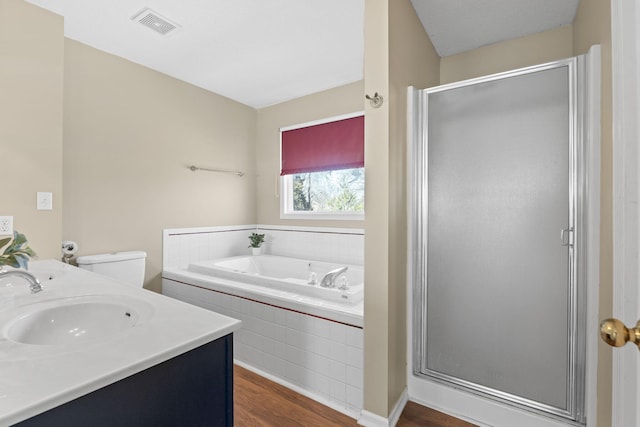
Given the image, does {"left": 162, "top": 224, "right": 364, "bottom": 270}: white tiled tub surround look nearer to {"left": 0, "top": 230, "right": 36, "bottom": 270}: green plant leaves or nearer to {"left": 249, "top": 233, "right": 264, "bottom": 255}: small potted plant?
{"left": 249, "top": 233, "right": 264, "bottom": 255}: small potted plant

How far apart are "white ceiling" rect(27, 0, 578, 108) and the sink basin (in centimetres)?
178

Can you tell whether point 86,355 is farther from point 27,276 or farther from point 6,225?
point 6,225

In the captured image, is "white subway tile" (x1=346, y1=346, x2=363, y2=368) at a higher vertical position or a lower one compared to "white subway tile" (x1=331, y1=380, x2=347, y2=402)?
higher

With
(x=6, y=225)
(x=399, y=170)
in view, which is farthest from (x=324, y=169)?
(x=6, y=225)

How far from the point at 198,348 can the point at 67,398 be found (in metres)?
0.29

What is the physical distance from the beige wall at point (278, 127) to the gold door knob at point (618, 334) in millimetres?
2481

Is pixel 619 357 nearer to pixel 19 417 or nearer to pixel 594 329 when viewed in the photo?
pixel 594 329

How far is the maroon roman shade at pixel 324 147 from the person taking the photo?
10.1 feet

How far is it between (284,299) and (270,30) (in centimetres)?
185

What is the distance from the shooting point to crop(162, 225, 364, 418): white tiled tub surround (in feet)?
5.80

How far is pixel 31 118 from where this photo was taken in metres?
1.88

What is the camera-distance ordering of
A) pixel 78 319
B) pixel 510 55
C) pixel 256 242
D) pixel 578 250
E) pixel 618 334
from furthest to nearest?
pixel 256 242 < pixel 510 55 < pixel 578 250 < pixel 78 319 < pixel 618 334

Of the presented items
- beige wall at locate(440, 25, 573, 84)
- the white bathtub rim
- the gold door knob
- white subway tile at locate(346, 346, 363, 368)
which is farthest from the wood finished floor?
beige wall at locate(440, 25, 573, 84)

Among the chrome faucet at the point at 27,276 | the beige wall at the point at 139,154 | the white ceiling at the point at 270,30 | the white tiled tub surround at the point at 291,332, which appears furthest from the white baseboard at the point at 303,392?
the white ceiling at the point at 270,30
